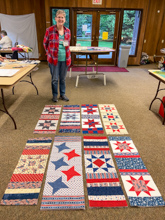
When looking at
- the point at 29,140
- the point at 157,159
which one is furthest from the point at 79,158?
the point at 157,159

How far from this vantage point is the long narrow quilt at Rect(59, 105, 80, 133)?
232 centimetres

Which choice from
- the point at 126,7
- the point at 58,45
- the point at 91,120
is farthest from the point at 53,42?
the point at 126,7

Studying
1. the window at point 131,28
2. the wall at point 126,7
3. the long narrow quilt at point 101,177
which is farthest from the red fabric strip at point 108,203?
the window at point 131,28

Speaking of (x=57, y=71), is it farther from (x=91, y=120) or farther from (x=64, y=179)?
(x=64, y=179)

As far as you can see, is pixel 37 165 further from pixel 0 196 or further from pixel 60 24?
pixel 60 24

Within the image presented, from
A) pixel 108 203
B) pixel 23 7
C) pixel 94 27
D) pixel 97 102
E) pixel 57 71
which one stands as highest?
pixel 23 7

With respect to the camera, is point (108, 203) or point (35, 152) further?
point (35, 152)

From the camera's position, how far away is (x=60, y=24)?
2.52 m

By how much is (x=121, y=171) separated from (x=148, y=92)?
102 inches

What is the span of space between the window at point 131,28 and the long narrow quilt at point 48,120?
4615mm

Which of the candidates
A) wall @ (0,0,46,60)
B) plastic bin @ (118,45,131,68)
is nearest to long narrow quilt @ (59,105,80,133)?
plastic bin @ (118,45,131,68)

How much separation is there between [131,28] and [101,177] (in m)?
6.02

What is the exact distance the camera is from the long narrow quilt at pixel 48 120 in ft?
7.45

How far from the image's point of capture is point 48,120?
2512mm
